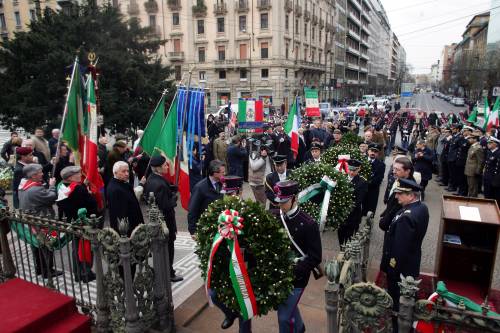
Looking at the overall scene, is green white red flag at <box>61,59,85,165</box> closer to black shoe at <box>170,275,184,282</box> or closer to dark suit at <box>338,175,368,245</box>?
black shoe at <box>170,275,184,282</box>

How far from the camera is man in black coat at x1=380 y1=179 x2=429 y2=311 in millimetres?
3930

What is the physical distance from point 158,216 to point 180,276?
2.17 metres

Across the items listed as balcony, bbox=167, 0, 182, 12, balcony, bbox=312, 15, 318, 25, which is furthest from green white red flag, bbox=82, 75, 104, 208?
balcony, bbox=312, 15, 318, 25

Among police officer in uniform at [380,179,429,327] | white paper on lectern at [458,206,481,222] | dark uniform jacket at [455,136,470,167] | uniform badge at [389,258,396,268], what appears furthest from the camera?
dark uniform jacket at [455,136,470,167]

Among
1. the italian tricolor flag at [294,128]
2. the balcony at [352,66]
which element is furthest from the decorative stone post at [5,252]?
the balcony at [352,66]

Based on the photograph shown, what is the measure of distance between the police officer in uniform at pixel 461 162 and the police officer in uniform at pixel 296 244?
866 centimetres

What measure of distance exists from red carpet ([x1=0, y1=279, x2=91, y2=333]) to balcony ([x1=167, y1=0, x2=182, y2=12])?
162 feet

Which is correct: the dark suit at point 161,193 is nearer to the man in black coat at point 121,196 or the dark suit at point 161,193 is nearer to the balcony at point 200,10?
the man in black coat at point 121,196

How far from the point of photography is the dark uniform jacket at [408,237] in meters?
3.92

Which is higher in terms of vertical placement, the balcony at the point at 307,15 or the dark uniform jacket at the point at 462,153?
the balcony at the point at 307,15

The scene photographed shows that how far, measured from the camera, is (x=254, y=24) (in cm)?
4738

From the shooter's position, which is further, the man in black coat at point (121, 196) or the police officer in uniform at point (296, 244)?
the man in black coat at point (121, 196)

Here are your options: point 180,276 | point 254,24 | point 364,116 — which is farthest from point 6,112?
point 254,24

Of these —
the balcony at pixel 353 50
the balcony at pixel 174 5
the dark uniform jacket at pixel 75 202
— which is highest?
the balcony at pixel 174 5
